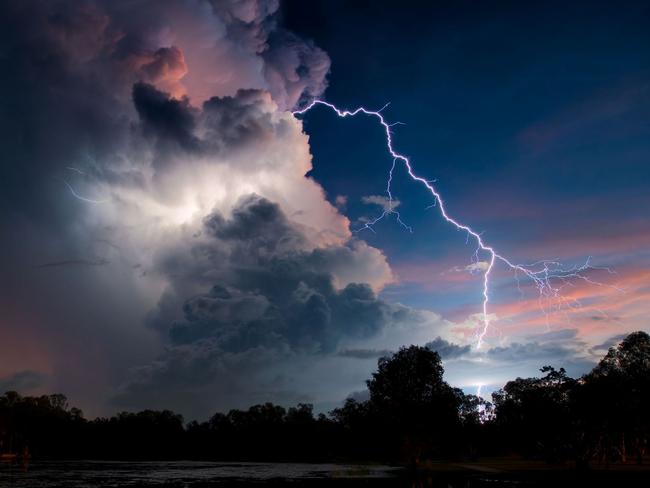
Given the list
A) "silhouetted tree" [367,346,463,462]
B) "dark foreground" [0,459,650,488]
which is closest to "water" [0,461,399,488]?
"dark foreground" [0,459,650,488]

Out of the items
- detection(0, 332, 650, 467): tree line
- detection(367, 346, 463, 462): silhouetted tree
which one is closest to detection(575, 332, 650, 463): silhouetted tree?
detection(0, 332, 650, 467): tree line

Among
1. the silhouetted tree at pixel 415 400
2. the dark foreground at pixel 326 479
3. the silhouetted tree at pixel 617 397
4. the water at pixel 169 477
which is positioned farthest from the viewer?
the silhouetted tree at pixel 415 400

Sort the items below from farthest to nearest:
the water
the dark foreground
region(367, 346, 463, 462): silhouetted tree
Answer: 1. region(367, 346, 463, 462): silhouetted tree
2. the water
3. the dark foreground

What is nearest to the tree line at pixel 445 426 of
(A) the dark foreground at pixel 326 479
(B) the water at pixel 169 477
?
(A) the dark foreground at pixel 326 479

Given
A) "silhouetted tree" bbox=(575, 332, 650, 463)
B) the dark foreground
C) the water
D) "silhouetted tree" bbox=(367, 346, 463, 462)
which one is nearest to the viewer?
the dark foreground

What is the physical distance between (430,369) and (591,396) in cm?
2690

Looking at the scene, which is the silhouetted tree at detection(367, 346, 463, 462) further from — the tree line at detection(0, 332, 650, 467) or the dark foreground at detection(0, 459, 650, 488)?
the dark foreground at detection(0, 459, 650, 488)

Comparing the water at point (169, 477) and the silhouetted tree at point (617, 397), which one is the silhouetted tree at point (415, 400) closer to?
the water at point (169, 477)

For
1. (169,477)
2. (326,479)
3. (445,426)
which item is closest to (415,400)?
(445,426)

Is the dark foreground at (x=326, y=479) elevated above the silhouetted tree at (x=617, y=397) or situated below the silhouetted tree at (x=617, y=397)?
below

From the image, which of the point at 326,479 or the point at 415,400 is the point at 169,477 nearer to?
the point at 326,479

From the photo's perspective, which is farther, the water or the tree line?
the tree line

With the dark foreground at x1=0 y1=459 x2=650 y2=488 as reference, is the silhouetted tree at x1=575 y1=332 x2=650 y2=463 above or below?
above

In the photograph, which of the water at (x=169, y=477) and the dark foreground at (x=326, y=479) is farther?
the water at (x=169, y=477)
